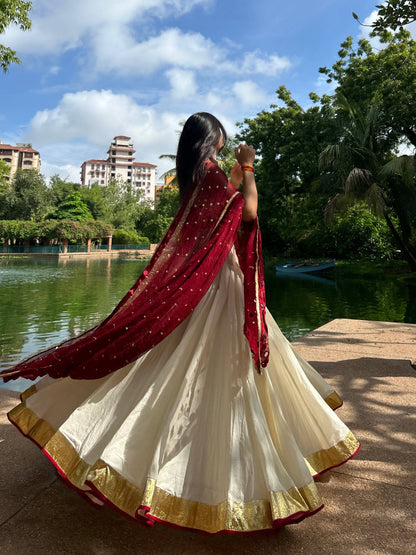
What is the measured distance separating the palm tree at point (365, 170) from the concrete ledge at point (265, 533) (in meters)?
13.1

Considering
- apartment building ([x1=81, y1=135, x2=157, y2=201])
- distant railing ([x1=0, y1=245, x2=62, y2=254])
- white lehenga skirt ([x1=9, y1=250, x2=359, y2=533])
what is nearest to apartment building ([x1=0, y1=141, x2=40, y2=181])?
apartment building ([x1=81, y1=135, x2=157, y2=201])

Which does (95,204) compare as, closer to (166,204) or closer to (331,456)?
(166,204)

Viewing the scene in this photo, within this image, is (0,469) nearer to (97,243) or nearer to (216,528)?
(216,528)

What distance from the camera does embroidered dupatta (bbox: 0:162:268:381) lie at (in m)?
1.71

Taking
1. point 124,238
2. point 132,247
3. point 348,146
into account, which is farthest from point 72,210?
point 348,146

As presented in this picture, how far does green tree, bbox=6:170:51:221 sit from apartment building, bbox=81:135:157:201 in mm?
55516

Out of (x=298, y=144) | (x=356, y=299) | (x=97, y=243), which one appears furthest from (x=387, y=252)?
(x=97, y=243)

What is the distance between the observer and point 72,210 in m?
43.5

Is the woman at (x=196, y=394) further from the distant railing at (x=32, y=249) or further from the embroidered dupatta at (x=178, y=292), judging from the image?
the distant railing at (x=32, y=249)

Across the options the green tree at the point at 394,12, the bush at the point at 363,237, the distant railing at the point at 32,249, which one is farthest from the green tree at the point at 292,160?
the distant railing at the point at 32,249

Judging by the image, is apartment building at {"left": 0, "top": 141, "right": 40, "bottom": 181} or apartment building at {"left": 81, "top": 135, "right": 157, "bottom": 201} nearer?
apartment building at {"left": 0, "top": 141, "right": 40, "bottom": 181}

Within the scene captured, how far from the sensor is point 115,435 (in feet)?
5.00

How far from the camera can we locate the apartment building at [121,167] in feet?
327

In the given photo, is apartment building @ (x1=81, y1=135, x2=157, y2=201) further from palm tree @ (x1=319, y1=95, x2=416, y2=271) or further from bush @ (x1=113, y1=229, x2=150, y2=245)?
palm tree @ (x1=319, y1=95, x2=416, y2=271)
